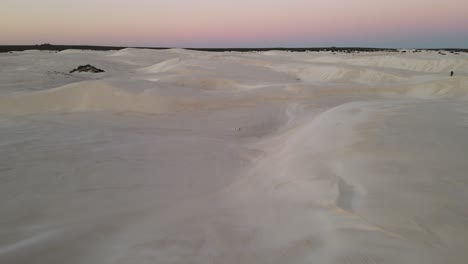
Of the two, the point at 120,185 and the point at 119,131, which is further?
the point at 119,131

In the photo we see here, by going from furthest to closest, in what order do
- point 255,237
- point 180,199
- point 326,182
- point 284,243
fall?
point 180,199, point 326,182, point 255,237, point 284,243

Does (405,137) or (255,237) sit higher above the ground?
(405,137)

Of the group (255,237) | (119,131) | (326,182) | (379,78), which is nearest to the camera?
(255,237)

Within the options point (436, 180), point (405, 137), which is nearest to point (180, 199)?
point (436, 180)

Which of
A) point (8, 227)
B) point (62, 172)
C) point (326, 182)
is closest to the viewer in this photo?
point (8, 227)

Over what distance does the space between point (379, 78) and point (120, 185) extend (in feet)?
47.3

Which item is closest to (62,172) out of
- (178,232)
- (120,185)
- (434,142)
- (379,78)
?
(120,185)

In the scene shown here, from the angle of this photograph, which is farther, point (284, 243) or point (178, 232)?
point (178, 232)

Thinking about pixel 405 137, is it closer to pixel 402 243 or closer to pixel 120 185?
pixel 402 243

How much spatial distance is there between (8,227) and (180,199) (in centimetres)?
→ 116

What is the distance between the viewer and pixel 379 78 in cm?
1473

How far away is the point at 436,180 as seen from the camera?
214 cm

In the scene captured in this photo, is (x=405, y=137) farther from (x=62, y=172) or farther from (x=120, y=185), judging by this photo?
(x=62, y=172)

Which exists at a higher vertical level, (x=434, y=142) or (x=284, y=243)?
(x=434, y=142)
